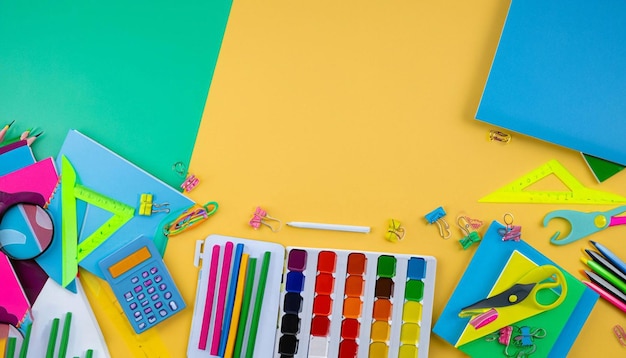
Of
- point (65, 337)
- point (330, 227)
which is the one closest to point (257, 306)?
point (330, 227)

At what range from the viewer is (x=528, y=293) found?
152cm

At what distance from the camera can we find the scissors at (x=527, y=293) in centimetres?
151

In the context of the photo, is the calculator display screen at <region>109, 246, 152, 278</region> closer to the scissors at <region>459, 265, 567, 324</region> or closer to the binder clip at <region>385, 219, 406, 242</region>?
the binder clip at <region>385, 219, 406, 242</region>

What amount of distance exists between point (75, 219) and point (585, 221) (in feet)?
4.25

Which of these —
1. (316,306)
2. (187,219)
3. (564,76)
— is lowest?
(316,306)

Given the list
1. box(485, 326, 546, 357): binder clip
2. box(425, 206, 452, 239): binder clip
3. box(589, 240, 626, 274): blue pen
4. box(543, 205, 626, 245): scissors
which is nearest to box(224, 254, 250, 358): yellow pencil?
box(425, 206, 452, 239): binder clip

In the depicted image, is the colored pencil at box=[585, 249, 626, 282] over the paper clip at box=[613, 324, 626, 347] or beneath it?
over

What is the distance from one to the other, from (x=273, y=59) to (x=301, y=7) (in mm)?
160

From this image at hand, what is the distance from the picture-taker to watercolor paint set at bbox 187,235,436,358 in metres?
1.56

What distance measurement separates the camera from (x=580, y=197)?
161cm

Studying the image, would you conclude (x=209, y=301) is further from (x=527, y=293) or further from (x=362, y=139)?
(x=527, y=293)

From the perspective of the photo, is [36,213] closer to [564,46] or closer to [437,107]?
[437,107]

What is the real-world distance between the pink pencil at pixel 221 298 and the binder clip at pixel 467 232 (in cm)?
59

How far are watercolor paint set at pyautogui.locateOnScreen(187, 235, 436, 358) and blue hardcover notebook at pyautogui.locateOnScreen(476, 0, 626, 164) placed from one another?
44 centimetres
